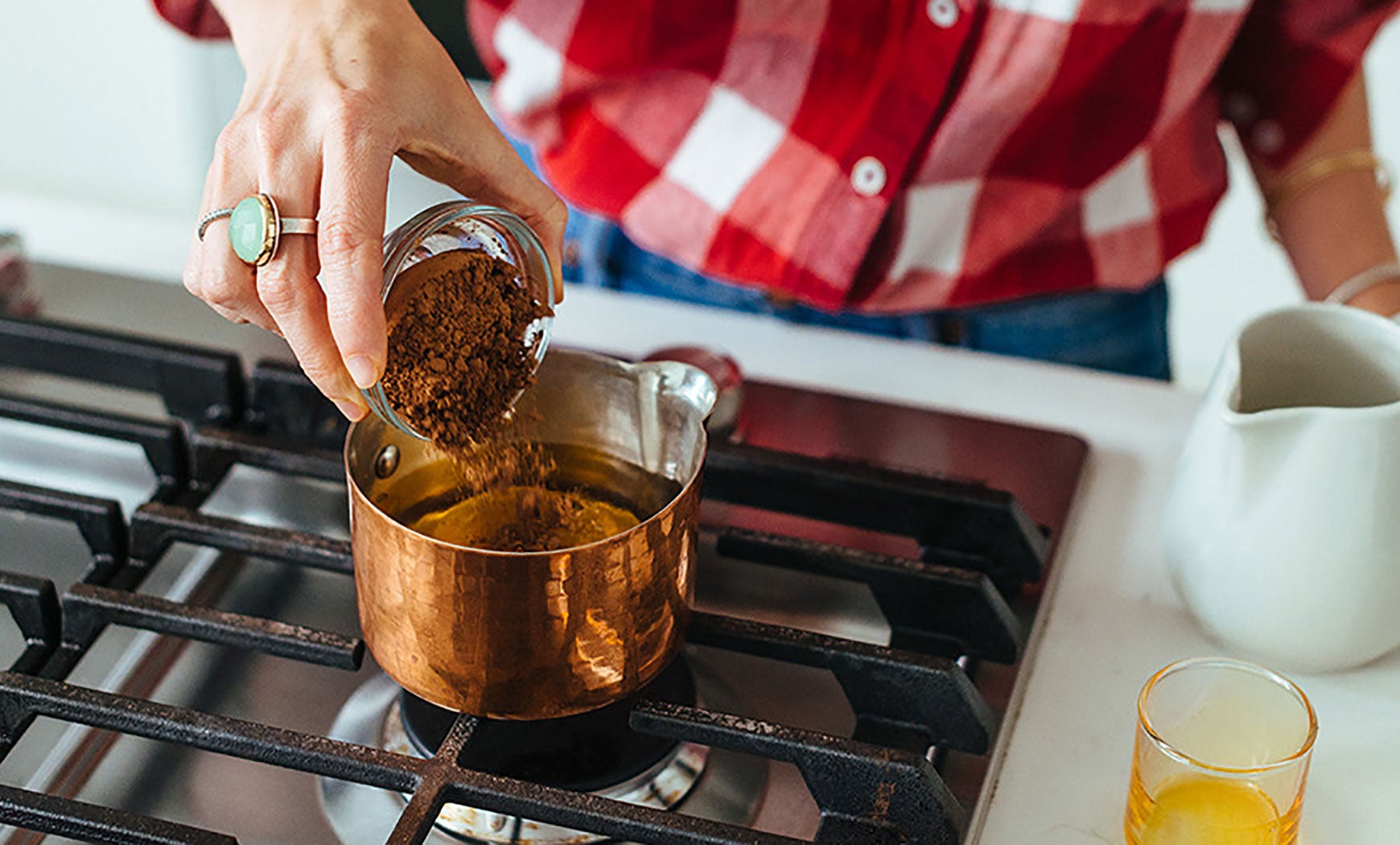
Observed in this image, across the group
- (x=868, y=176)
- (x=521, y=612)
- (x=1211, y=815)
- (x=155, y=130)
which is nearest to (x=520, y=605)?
(x=521, y=612)

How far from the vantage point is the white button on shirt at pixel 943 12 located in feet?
2.72

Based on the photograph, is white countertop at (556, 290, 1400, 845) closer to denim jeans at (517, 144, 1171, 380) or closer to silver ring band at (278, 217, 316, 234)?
denim jeans at (517, 144, 1171, 380)

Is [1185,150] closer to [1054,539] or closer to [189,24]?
[1054,539]

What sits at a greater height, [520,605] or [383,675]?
[520,605]

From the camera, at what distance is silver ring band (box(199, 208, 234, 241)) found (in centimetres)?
56

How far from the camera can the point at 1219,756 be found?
0.58m

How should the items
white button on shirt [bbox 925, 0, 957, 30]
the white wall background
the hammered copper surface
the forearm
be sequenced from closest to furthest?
the hammered copper surface < white button on shirt [bbox 925, 0, 957, 30] < the forearm < the white wall background

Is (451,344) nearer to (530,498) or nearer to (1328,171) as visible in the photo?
(530,498)

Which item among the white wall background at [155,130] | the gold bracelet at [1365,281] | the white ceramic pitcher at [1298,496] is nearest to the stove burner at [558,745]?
the white ceramic pitcher at [1298,496]

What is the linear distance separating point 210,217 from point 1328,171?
2.32ft

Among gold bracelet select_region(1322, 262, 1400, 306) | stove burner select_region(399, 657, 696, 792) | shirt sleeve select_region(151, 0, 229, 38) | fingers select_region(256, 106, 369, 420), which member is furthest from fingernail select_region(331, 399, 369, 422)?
gold bracelet select_region(1322, 262, 1400, 306)

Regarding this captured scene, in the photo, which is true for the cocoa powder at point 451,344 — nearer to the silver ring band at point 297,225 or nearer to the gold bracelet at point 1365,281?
the silver ring band at point 297,225

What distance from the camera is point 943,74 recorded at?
0.85m

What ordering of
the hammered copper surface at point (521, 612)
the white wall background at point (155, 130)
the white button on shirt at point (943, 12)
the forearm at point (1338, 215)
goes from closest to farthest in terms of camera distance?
the hammered copper surface at point (521, 612) < the white button on shirt at point (943, 12) < the forearm at point (1338, 215) < the white wall background at point (155, 130)
